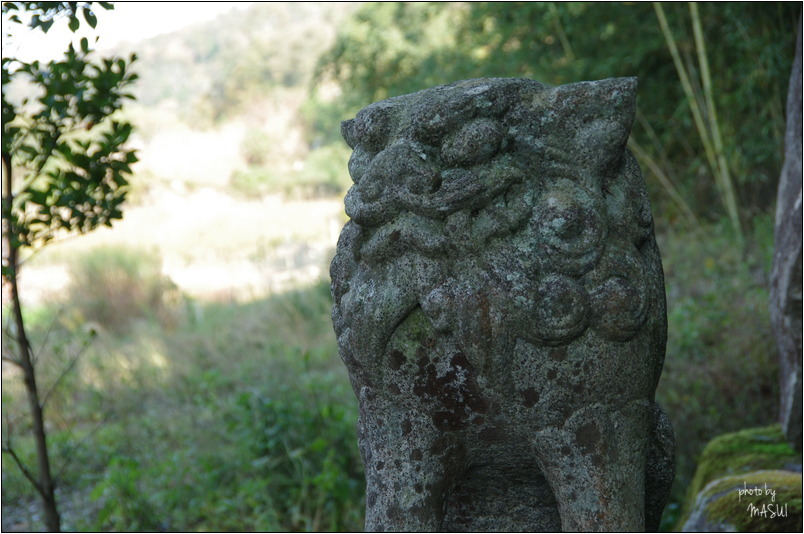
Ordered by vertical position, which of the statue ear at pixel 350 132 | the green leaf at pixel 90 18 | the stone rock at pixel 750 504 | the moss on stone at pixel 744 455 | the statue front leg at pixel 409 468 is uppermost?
the green leaf at pixel 90 18

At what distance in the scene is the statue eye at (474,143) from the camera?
1323 mm

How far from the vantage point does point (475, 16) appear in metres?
6.60

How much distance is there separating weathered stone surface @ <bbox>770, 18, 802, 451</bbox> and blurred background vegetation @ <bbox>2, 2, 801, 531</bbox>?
614mm

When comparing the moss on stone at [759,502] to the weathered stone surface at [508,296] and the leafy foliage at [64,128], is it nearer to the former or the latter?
the weathered stone surface at [508,296]

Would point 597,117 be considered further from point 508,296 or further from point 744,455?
point 744,455

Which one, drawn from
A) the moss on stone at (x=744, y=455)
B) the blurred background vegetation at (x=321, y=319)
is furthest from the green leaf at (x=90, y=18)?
the moss on stone at (x=744, y=455)

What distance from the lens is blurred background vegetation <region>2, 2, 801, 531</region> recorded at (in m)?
3.30

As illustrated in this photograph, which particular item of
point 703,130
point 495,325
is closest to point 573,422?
point 495,325

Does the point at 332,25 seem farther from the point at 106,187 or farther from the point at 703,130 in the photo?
the point at 106,187

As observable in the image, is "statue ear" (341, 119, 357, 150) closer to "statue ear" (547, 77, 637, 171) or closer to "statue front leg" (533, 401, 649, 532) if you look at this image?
"statue ear" (547, 77, 637, 171)

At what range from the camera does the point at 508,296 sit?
1.30 metres

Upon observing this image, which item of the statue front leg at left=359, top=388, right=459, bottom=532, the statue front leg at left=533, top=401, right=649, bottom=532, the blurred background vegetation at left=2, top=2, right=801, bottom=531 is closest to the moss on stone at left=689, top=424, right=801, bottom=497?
the blurred background vegetation at left=2, top=2, right=801, bottom=531

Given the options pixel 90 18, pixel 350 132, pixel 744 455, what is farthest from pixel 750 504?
pixel 90 18

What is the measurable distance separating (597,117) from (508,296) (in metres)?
0.34
